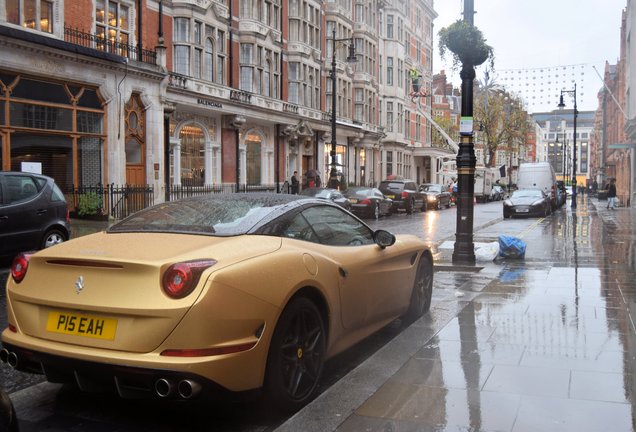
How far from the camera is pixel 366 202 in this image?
2673 centimetres

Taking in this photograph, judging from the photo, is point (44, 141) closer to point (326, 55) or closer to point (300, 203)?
point (300, 203)

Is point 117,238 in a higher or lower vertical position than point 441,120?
lower

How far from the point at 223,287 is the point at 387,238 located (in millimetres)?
2447

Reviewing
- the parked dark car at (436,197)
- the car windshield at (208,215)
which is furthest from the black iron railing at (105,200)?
the parked dark car at (436,197)

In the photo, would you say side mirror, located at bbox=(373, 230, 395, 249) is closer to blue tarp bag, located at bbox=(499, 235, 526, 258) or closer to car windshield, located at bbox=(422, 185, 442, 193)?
blue tarp bag, located at bbox=(499, 235, 526, 258)

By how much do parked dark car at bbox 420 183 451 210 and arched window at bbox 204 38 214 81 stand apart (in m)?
15.4

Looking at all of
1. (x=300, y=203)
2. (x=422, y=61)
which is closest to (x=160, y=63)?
(x=300, y=203)

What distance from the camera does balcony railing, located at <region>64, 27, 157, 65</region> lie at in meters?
19.9

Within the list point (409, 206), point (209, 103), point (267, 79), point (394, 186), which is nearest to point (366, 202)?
point (409, 206)

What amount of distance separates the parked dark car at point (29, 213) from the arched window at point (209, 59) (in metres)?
16.7

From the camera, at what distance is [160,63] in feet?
76.1

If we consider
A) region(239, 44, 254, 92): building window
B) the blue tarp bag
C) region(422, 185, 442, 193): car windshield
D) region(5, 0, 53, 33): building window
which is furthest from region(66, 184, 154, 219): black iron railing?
region(422, 185, 442, 193): car windshield

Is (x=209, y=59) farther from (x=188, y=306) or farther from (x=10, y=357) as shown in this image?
(x=188, y=306)

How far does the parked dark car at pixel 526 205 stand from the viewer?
26.8 metres
